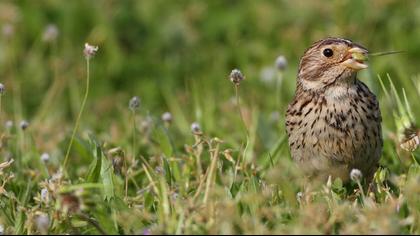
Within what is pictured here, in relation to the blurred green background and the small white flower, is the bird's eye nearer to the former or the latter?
the small white flower

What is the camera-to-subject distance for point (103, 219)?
437cm

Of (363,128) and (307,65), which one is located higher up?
(307,65)

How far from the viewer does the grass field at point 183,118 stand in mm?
4359

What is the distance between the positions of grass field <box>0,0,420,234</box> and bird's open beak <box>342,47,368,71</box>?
145mm

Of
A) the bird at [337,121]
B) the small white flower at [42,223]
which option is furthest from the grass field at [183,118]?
the bird at [337,121]

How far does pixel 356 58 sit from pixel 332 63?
0.52 ft

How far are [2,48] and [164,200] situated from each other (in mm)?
5403

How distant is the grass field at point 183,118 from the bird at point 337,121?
0.13 meters

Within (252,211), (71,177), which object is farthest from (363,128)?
(71,177)

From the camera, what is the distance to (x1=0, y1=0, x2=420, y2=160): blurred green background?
865cm

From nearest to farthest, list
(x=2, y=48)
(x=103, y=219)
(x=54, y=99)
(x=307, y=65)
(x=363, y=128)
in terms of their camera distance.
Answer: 1. (x=103, y=219)
2. (x=363, y=128)
3. (x=307, y=65)
4. (x=54, y=99)
5. (x=2, y=48)

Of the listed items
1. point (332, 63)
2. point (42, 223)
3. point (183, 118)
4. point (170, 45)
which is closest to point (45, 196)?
point (42, 223)

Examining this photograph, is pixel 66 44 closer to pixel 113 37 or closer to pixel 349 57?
pixel 113 37

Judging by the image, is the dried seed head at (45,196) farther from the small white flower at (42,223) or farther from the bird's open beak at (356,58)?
the bird's open beak at (356,58)
